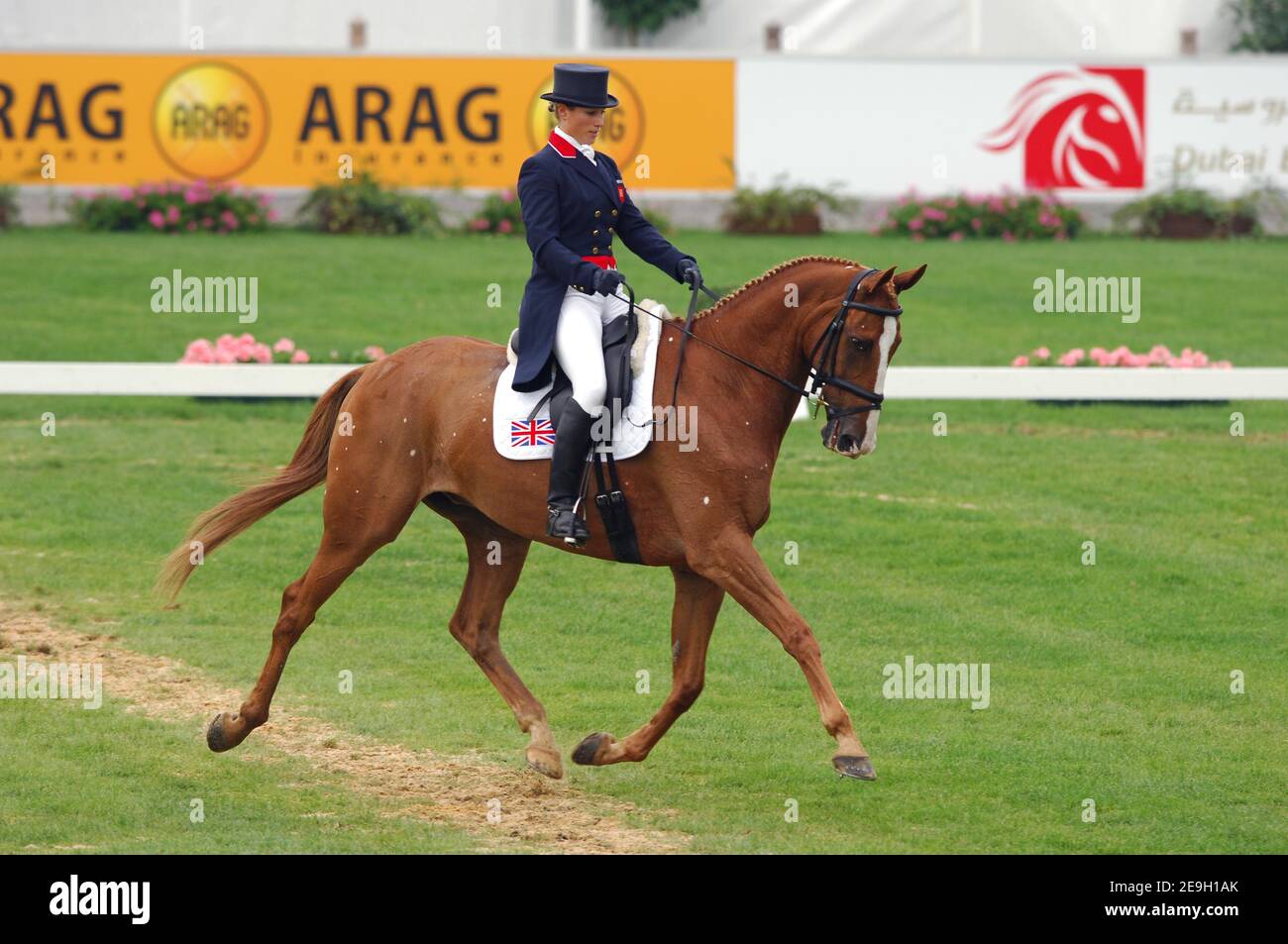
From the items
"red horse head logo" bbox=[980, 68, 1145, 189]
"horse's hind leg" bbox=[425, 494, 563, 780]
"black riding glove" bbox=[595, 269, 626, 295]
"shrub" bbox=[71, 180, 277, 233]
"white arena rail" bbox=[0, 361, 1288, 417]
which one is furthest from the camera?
"red horse head logo" bbox=[980, 68, 1145, 189]

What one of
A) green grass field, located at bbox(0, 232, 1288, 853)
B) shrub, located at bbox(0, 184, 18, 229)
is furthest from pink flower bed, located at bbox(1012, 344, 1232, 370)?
shrub, located at bbox(0, 184, 18, 229)

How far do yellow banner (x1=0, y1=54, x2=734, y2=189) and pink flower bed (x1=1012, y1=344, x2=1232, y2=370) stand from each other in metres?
9.86

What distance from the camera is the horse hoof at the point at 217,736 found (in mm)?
9188

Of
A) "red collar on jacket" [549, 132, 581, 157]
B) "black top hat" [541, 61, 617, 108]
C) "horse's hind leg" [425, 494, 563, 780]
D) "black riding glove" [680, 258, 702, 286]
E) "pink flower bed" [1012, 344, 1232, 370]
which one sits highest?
"black top hat" [541, 61, 617, 108]

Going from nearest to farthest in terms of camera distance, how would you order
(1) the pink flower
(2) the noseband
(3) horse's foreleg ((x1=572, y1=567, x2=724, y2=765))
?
(2) the noseband, (3) horse's foreleg ((x1=572, y1=567, x2=724, y2=765)), (1) the pink flower

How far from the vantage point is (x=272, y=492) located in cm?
977

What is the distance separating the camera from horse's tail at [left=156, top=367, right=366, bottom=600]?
9.70 m

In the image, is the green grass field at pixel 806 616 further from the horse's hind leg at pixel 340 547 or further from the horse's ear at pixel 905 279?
the horse's ear at pixel 905 279

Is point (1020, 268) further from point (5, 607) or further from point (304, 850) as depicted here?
point (304, 850)

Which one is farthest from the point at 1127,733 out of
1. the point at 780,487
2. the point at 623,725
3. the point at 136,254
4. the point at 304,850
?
the point at 136,254

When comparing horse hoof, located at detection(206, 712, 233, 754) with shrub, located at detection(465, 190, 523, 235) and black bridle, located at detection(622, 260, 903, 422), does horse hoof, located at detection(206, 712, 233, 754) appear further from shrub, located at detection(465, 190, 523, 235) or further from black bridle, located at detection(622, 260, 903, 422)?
shrub, located at detection(465, 190, 523, 235)

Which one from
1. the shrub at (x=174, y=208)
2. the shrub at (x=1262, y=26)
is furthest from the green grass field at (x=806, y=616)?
the shrub at (x=1262, y=26)

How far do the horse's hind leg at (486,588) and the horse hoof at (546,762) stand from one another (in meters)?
0.38

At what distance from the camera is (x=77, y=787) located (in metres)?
8.91
